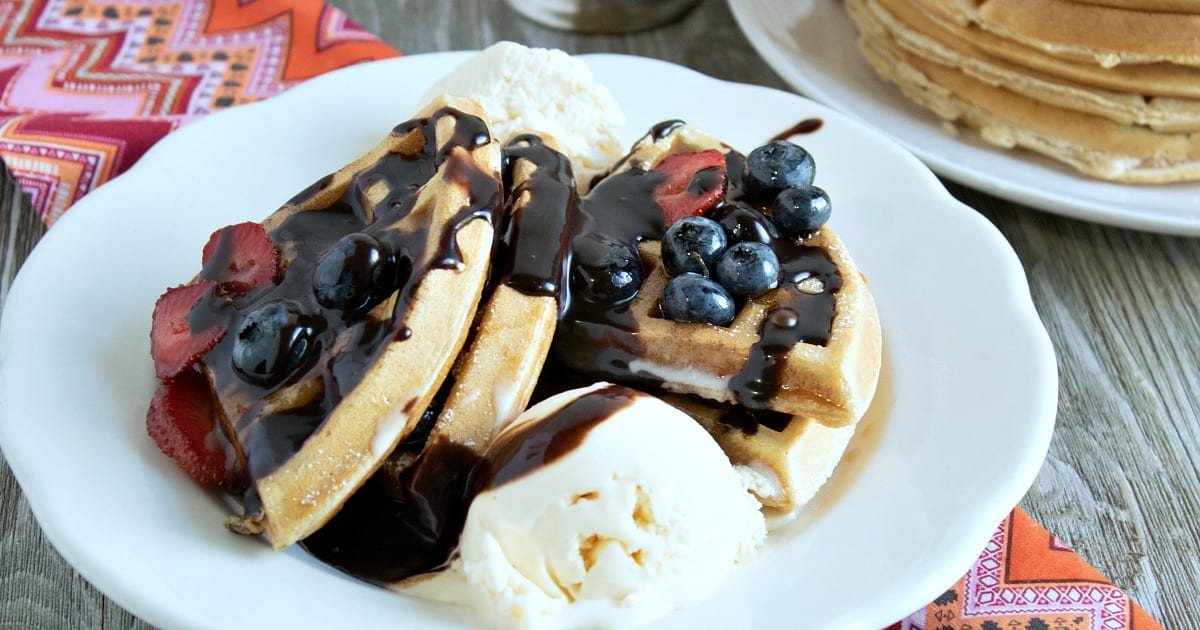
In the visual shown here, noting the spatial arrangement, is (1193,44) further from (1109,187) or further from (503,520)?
(503,520)

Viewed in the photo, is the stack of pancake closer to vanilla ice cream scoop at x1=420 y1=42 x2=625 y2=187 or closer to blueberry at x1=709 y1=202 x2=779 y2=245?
vanilla ice cream scoop at x1=420 y1=42 x2=625 y2=187

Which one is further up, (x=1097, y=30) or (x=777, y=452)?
(x=1097, y=30)

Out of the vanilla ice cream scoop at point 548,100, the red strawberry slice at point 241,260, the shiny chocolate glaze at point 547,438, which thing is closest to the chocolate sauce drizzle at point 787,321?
the shiny chocolate glaze at point 547,438

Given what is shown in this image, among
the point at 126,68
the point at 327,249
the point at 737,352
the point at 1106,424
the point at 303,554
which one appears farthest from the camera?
the point at 126,68

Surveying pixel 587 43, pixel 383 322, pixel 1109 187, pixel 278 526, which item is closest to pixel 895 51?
pixel 1109 187

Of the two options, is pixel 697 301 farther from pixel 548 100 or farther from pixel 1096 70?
pixel 1096 70

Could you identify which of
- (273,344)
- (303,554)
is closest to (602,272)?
(273,344)

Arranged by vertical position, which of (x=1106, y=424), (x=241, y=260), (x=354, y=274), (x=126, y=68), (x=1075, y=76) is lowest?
(x=1106, y=424)
